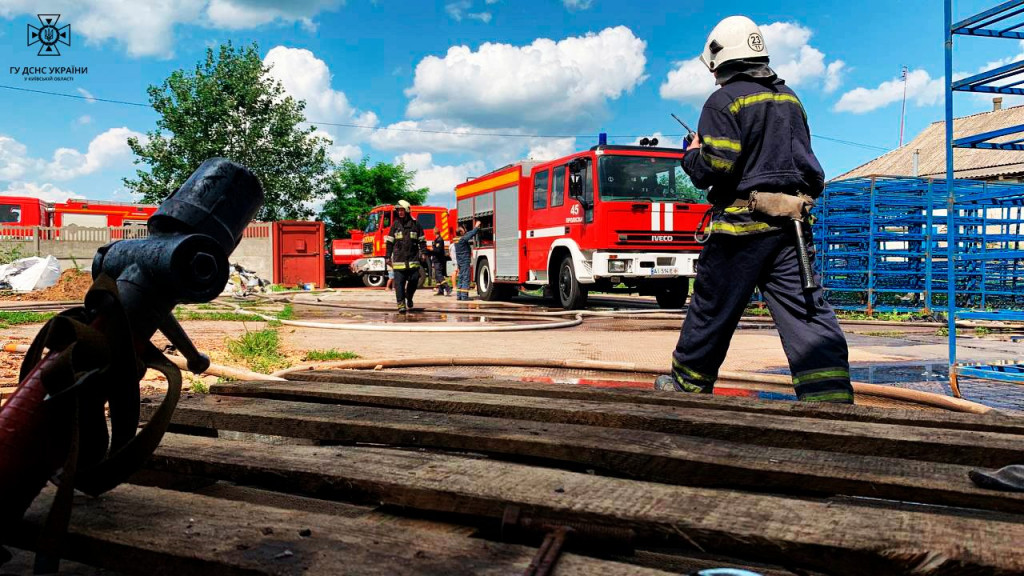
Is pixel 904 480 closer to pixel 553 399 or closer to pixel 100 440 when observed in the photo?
pixel 553 399

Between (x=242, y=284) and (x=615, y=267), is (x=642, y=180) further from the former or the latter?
(x=242, y=284)

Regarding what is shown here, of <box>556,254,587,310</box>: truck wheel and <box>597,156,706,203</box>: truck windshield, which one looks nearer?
<box>597,156,706,203</box>: truck windshield

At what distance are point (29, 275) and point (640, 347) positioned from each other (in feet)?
49.7

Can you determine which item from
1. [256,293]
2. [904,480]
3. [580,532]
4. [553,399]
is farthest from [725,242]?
[256,293]

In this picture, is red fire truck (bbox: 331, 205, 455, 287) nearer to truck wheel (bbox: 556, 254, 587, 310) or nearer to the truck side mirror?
truck wheel (bbox: 556, 254, 587, 310)

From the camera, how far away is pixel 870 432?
1823 millimetres

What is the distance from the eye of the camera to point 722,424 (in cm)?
189

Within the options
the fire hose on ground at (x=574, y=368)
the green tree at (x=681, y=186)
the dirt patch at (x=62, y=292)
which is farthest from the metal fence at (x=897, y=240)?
the dirt patch at (x=62, y=292)

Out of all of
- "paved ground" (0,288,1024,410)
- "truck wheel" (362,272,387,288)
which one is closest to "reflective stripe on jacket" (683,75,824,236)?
"paved ground" (0,288,1024,410)

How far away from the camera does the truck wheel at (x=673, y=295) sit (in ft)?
43.2

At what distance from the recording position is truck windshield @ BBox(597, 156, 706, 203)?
12.0 m

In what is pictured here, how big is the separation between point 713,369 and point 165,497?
242cm

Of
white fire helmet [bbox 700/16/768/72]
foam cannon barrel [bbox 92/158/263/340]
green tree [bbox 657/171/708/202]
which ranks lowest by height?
foam cannon barrel [bbox 92/158/263/340]

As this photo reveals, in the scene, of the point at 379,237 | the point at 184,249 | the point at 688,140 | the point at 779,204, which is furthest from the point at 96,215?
the point at 184,249
